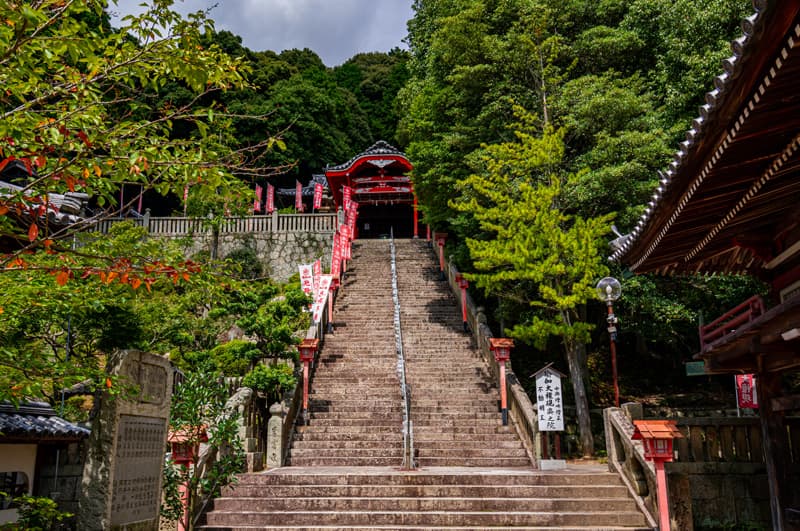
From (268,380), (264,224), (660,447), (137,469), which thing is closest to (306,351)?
(268,380)

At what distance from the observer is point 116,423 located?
5.45 meters

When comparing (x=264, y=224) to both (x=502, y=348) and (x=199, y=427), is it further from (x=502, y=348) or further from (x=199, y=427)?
(x=199, y=427)

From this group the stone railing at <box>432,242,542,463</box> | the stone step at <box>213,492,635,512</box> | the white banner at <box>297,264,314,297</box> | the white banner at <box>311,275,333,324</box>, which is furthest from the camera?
the white banner at <box>297,264,314,297</box>

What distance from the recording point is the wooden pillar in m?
7.76

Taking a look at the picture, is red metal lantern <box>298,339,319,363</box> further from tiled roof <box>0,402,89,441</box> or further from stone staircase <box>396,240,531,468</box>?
tiled roof <box>0,402,89,441</box>

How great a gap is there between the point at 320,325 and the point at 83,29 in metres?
12.7

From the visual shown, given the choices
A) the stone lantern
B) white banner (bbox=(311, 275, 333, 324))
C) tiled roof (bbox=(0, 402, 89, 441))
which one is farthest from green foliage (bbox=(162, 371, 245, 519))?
the stone lantern

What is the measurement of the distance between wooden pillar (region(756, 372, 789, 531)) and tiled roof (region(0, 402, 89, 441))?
30.4 feet

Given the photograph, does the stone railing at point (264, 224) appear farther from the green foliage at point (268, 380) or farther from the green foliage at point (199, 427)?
the green foliage at point (199, 427)

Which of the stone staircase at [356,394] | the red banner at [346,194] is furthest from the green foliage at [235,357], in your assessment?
the red banner at [346,194]

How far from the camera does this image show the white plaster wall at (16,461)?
24.9ft

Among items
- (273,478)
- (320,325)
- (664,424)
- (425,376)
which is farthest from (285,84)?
(664,424)

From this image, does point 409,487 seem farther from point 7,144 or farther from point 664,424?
point 7,144

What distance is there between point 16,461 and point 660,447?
326 inches
